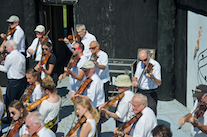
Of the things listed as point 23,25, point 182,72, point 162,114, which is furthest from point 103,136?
point 23,25

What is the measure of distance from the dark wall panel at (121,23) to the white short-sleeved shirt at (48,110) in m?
4.67

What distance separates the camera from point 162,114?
7.91 metres

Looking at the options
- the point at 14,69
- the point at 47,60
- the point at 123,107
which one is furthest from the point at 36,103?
the point at 14,69

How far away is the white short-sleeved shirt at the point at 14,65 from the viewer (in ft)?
22.0

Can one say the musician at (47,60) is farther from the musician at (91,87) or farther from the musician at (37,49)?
the musician at (91,87)

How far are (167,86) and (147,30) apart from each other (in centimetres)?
188

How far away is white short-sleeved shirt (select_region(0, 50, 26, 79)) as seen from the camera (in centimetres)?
670

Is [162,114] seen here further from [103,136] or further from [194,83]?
[103,136]

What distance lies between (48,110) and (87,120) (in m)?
1.01

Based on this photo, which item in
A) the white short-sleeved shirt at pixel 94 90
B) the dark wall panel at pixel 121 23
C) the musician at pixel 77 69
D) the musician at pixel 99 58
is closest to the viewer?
the white short-sleeved shirt at pixel 94 90

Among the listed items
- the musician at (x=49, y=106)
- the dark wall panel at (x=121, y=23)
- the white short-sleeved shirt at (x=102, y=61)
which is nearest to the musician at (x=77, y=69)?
the white short-sleeved shirt at (x=102, y=61)

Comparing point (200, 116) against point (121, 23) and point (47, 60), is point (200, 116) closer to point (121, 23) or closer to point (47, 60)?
point (47, 60)

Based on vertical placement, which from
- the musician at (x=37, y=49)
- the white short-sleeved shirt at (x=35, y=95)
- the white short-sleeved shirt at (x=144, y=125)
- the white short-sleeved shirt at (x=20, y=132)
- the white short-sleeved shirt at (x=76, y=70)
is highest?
the musician at (x=37, y=49)

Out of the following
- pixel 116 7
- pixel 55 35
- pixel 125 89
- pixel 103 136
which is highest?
pixel 116 7
